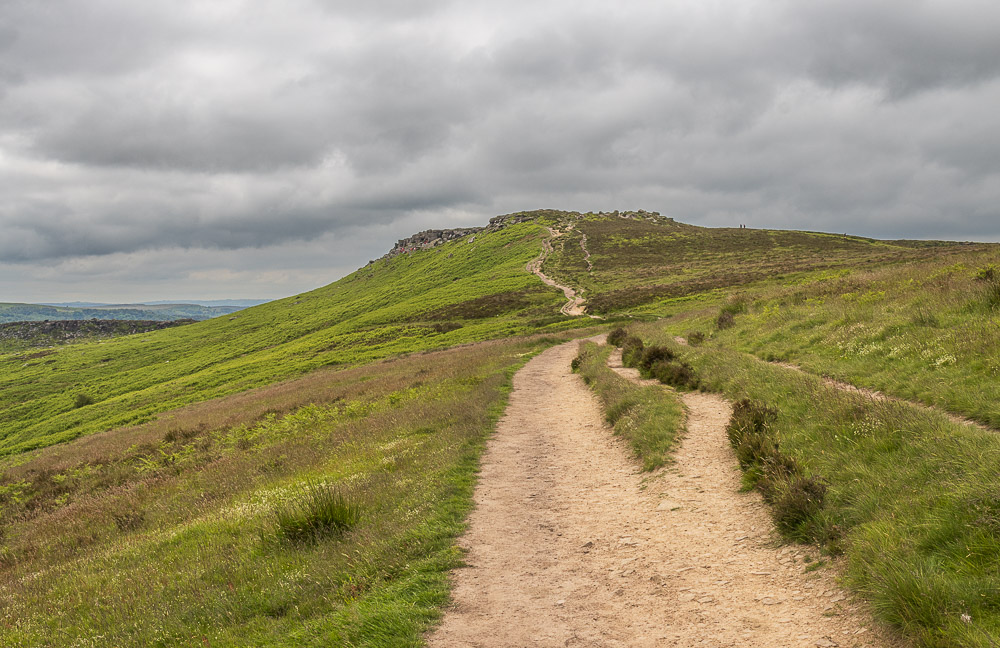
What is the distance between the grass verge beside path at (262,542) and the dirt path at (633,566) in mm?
702

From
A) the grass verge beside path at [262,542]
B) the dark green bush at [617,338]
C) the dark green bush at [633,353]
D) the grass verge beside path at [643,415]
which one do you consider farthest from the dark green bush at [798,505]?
the dark green bush at [617,338]

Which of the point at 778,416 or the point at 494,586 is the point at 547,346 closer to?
the point at 778,416

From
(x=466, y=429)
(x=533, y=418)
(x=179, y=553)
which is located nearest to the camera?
(x=179, y=553)

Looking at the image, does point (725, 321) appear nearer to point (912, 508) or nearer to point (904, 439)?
point (904, 439)

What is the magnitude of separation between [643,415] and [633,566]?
26.3ft

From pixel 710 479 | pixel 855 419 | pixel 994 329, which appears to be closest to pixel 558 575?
pixel 710 479

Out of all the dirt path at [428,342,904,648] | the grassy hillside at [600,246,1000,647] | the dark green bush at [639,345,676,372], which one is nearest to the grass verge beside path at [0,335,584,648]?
the dirt path at [428,342,904,648]

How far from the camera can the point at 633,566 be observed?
24.4 ft

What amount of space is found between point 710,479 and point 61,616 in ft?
39.2

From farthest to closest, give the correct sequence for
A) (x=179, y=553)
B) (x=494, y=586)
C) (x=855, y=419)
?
(x=179, y=553) < (x=855, y=419) < (x=494, y=586)

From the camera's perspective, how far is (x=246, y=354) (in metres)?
105

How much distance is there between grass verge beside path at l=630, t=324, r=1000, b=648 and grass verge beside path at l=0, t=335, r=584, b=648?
16.5ft

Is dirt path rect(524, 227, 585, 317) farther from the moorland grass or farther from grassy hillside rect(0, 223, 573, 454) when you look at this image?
the moorland grass

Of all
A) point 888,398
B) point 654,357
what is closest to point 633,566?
point 888,398
